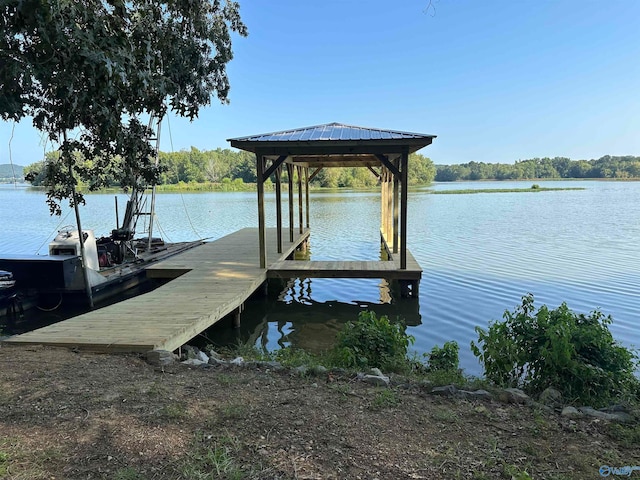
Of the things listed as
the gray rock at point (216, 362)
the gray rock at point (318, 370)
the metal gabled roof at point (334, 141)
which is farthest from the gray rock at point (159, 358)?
the metal gabled roof at point (334, 141)

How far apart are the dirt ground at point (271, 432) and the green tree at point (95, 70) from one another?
2.13 meters

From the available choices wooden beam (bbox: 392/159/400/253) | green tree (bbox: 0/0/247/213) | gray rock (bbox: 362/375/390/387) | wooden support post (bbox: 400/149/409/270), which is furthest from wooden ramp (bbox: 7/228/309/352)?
wooden beam (bbox: 392/159/400/253)

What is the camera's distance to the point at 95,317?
17.4 ft

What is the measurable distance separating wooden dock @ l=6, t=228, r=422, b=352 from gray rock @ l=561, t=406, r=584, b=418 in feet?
12.1

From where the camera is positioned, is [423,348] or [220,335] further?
[220,335]

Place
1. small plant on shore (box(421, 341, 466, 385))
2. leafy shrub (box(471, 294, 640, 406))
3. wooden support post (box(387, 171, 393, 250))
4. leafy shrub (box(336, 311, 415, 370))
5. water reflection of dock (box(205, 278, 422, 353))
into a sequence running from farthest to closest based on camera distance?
wooden support post (box(387, 171, 393, 250))
water reflection of dock (box(205, 278, 422, 353))
leafy shrub (box(336, 311, 415, 370))
small plant on shore (box(421, 341, 466, 385))
leafy shrub (box(471, 294, 640, 406))

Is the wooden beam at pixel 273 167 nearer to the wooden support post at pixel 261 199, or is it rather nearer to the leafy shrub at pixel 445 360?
the wooden support post at pixel 261 199

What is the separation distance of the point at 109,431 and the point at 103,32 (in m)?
2.76

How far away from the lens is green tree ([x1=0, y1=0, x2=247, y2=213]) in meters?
2.85

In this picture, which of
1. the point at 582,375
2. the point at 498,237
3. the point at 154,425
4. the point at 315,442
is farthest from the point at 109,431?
the point at 498,237

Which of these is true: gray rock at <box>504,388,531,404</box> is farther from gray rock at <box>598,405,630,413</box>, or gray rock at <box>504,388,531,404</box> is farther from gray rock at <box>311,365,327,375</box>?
gray rock at <box>311,365,327,375</box>

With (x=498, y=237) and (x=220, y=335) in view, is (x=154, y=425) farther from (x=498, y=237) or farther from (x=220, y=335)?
(x=498, y=237)

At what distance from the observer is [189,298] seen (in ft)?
21.3

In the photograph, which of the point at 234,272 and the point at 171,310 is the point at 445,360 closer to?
the point at 171,310
